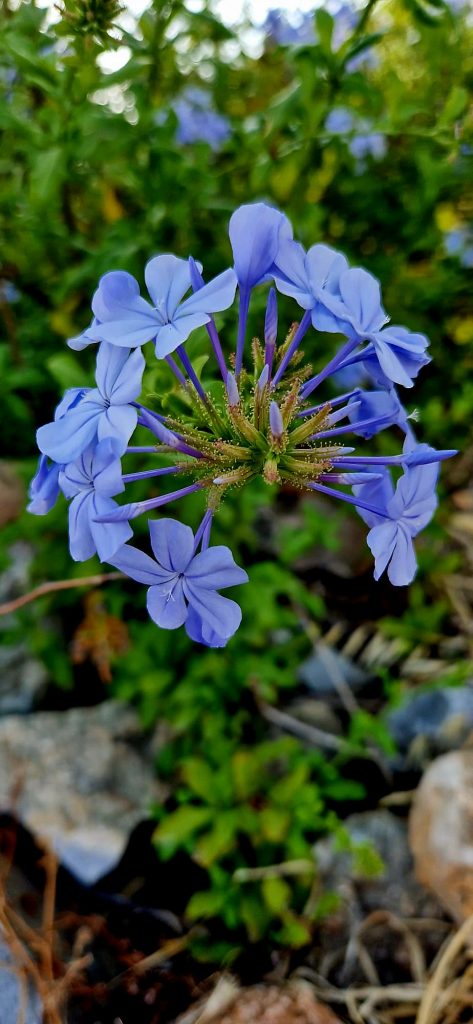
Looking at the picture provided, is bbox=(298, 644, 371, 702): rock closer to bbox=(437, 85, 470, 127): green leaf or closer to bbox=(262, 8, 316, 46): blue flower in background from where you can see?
bbox=(437, 85, 470, 127): green leaf

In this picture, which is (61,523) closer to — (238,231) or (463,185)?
(238,231)

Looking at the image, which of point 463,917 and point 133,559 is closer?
point 133,559

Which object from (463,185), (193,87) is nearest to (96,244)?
(193,87)

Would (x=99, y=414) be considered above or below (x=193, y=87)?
below

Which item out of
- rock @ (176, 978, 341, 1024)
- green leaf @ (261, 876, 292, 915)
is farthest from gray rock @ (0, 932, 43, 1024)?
green leaf @ (261, 876, 292, 915)

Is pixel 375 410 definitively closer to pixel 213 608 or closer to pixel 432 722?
pixel 213 608

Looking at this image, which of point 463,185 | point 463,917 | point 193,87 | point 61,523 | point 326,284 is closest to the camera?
point 326,284

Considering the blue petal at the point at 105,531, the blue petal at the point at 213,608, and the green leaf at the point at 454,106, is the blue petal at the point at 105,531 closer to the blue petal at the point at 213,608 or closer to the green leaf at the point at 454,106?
the blue petal at the point at 213,608
